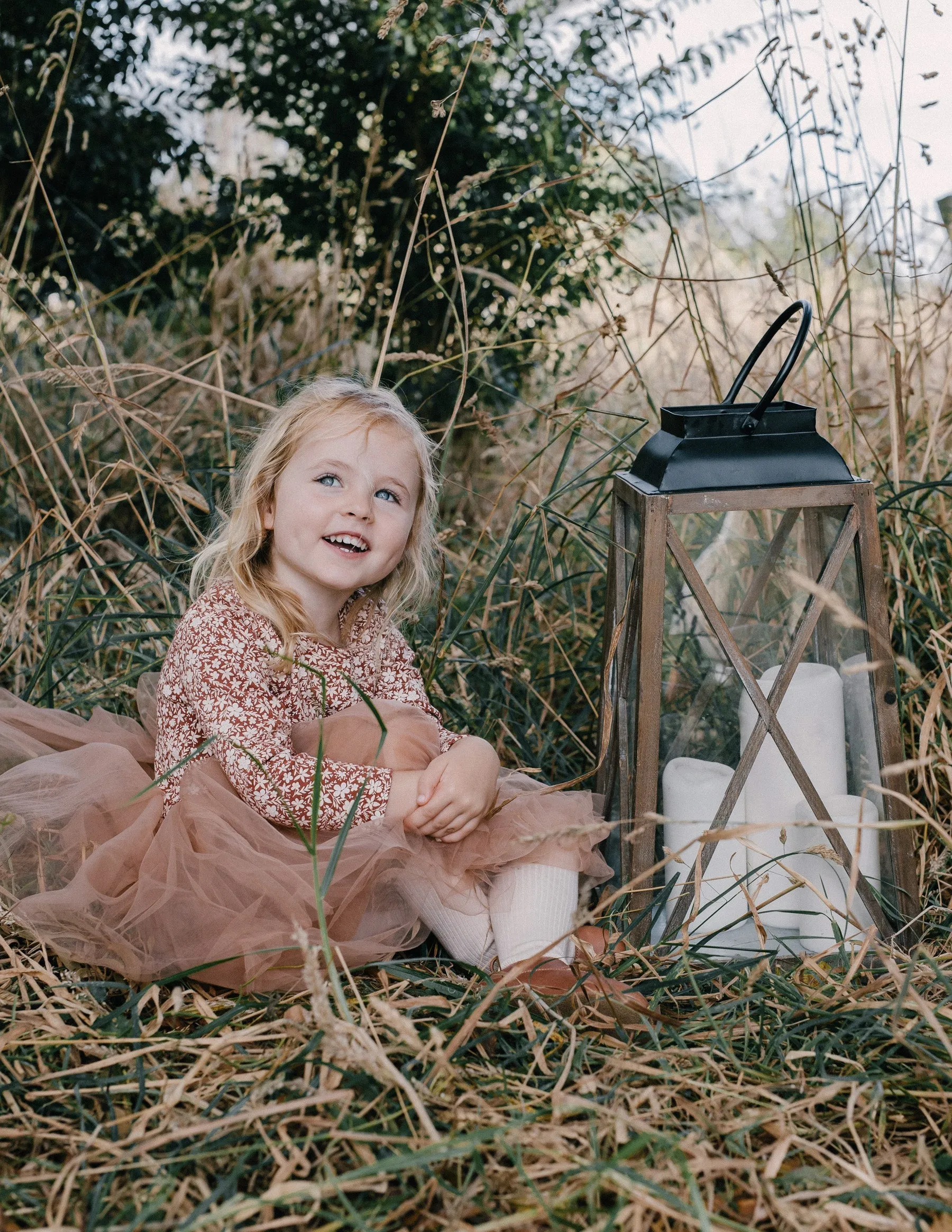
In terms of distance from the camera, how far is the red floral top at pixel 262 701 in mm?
1392

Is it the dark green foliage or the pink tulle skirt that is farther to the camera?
the dark green foliage

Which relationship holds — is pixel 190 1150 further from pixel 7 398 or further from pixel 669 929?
pixel 7 398

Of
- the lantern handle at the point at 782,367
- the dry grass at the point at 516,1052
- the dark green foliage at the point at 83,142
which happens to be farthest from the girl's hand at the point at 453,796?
the dark green foliage at the point at 83,142

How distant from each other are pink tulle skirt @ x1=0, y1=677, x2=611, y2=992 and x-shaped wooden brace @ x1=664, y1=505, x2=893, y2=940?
0.20m

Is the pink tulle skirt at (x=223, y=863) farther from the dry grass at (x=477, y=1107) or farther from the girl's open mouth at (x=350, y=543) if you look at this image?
the girl's open mouth at (x=350, y=543)

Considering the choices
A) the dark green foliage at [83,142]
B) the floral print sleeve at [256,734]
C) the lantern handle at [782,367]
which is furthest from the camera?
the dark green foliage at [83,142]

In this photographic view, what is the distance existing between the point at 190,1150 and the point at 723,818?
74cm

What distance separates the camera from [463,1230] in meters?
0.91

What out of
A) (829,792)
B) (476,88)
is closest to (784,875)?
(829,792)

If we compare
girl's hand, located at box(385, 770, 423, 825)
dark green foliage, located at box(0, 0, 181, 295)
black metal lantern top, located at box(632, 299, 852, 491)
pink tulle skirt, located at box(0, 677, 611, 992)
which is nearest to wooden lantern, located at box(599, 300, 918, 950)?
black metal lantern top, located at box(632, 299, 852, 491)

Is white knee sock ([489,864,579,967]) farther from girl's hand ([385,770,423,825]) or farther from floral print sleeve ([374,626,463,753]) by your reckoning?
floral print sleeve ([374,626,463,753])

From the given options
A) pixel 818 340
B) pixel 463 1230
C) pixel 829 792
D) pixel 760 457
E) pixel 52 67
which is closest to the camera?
pixel 463 1230

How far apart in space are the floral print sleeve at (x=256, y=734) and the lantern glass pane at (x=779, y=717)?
42 centimetres

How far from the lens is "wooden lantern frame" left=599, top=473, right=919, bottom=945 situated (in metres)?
1.35
